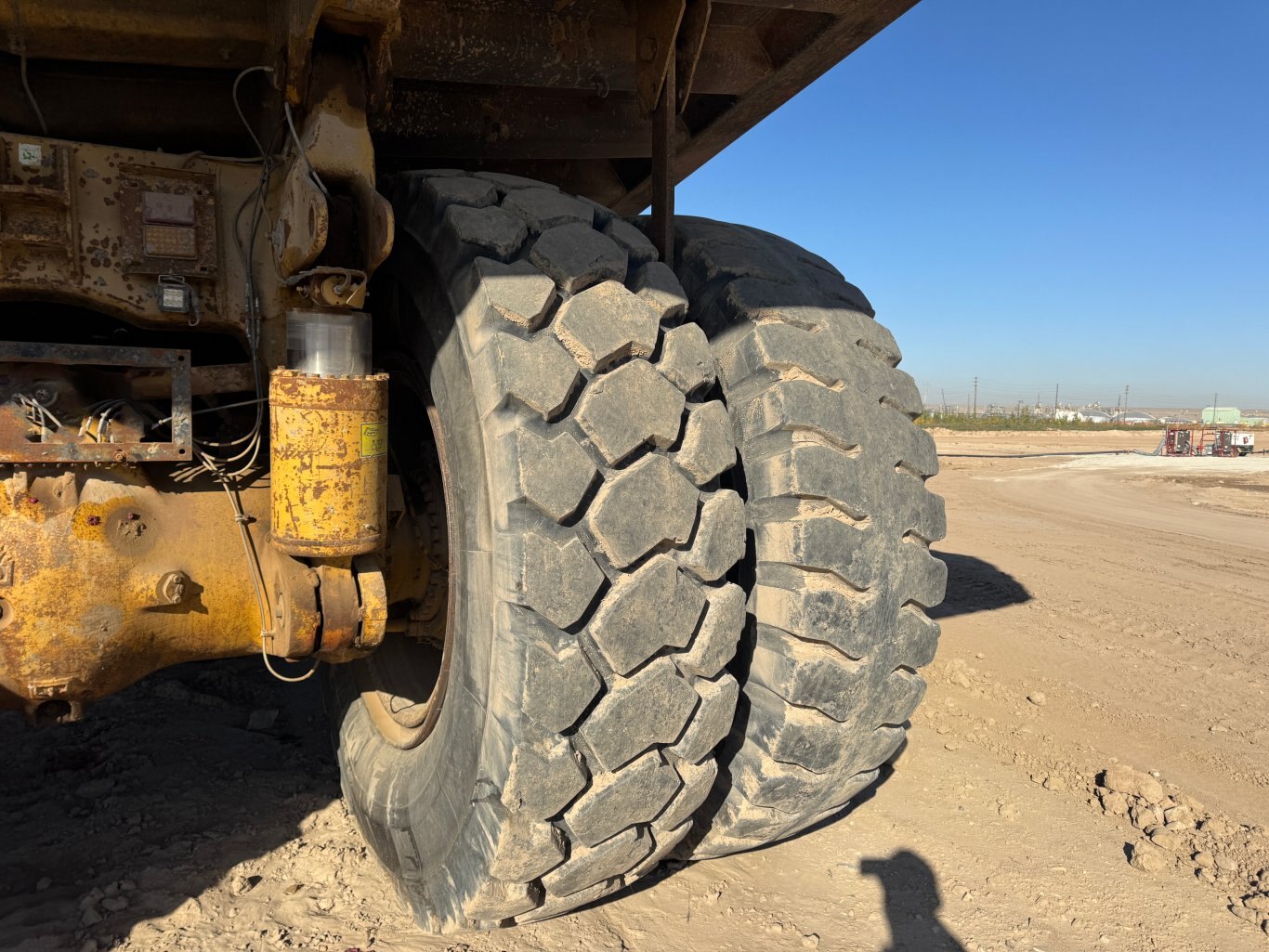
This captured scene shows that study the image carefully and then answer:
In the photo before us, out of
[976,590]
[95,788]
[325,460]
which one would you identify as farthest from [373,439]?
[976,590]

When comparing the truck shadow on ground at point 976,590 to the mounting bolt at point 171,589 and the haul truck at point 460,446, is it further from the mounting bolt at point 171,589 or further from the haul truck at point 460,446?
the mounting bolt at point 171,589

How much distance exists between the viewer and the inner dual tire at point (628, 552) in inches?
66.6

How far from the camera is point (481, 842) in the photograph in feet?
5.94

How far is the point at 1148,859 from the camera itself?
8.81 ft

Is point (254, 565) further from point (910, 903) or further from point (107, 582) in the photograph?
point (910, 903)

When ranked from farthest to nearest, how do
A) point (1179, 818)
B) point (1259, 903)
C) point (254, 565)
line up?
point (1179, 818)
point (1259, 903)
point (254, 565)

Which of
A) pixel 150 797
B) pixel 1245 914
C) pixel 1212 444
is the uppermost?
pixel 1212 444

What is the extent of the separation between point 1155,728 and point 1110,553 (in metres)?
4.69

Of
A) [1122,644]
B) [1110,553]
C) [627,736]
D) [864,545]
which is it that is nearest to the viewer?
[627,736]

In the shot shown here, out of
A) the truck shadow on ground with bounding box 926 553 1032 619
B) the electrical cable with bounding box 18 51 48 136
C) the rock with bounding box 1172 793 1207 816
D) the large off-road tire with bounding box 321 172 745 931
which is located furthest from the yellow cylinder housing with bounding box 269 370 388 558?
the truck shadow on ground with bounding box 926 553 1032 619

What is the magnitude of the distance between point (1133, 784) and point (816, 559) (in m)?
2.11

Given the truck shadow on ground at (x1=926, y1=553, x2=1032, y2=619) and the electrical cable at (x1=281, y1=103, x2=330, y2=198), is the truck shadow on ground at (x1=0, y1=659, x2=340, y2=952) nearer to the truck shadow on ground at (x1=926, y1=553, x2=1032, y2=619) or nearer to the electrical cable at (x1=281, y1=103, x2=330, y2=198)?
the electrical cable at (x1=281, y1=103, x2=330, y2=198)

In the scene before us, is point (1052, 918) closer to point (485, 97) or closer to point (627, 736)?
point (627, 736)

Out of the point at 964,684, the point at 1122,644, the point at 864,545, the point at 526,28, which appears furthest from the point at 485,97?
the point at 1122,644
